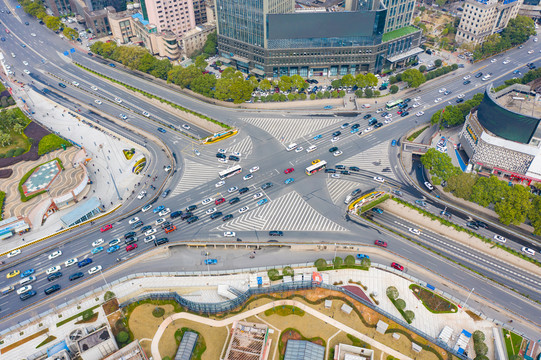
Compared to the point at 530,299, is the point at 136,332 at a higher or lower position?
higher

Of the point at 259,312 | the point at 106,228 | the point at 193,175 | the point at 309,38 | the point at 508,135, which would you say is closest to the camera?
the point at 259,312

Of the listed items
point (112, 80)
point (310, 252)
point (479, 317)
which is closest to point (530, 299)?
point (479, 317)

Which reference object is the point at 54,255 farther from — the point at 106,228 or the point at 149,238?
the point at 149,238

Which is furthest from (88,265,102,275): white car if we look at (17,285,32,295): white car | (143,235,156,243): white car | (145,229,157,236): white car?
(145,229,157,236): white car

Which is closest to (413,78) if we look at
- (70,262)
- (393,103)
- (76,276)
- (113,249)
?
(393,103)

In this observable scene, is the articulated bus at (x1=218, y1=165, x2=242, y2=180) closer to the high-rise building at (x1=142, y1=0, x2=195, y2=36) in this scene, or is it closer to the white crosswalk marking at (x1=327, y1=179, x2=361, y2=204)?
the white crosswalk marking at (x1=327, y1=179, x2=361, y2=204)

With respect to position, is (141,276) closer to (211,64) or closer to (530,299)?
(530,299)
